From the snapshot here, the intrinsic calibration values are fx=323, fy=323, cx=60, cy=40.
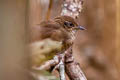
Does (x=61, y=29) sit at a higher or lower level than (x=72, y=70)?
higher

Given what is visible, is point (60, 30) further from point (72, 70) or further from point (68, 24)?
point (72, 70)

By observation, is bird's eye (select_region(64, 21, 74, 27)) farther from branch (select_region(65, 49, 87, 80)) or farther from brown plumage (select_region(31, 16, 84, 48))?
branch (select_region(65, 49, 87, 80))

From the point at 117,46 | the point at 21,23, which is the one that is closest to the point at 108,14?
the point at 117,46

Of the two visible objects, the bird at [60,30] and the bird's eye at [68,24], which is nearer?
the bird at [60,30]

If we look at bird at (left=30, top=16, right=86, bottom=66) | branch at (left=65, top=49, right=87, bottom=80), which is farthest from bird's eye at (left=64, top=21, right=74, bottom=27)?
branch at (left=65, top=49, right=87, bottom=80)

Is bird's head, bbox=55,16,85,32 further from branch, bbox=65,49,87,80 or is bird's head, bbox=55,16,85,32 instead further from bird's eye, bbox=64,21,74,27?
branch, bbox=65,49,87,80

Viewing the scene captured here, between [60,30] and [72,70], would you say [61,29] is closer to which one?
[60,30]

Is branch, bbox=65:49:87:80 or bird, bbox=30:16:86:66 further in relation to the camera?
branch, bbox=65:49:87:80

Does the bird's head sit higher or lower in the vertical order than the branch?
higher

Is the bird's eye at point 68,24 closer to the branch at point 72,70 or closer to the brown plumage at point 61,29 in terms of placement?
the brown plumage at point 61,29

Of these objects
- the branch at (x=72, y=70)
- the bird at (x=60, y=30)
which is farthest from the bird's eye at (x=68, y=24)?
the branch at (x=72, y=70)

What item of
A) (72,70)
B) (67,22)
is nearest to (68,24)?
(67,22)

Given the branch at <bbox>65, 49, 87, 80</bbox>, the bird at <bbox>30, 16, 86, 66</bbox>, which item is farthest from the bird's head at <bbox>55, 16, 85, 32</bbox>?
the branch at <bbox>65, 49, 87, 80</bbox>

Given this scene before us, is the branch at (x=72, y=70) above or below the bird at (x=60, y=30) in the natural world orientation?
below
